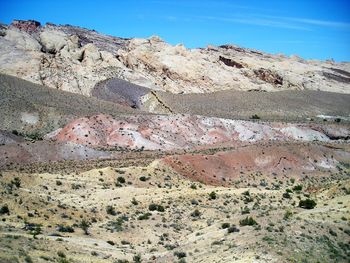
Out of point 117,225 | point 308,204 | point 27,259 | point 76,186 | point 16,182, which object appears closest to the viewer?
point 27,259

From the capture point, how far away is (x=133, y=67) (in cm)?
12769

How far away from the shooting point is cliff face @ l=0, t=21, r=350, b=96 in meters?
113

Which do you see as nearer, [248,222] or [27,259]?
[27,259]

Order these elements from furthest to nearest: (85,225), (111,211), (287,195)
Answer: (287,195)
(111,211)
(85,225)

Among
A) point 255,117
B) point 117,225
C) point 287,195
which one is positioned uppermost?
point 255,117

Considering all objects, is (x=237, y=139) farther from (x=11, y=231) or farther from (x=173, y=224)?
(x=11, y=231)

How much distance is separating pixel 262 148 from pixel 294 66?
102649 millimetres

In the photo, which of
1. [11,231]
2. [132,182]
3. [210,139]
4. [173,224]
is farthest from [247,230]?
[210,139]

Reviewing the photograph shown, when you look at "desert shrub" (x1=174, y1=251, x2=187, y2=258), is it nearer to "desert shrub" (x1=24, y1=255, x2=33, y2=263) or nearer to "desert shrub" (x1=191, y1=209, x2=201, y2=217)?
"desert shrub" (x1=24, y1=255, x2=33, y2=263)

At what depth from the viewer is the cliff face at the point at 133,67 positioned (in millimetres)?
113375

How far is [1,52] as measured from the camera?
117188 mm

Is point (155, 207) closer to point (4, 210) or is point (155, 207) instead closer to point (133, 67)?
point (4, 210)

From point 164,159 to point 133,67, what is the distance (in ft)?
246

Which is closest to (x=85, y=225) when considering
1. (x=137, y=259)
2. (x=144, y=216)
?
(x=144, y=216)
